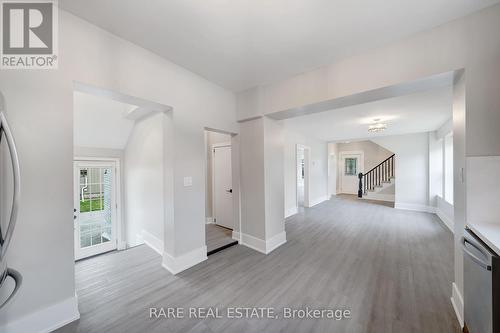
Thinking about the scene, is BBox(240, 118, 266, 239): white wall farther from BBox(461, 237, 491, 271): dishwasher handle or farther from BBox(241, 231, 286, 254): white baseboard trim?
BBox(461, 237, 491, 271): dishwasher handle

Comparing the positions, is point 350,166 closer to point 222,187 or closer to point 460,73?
point 222,187

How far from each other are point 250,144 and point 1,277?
2836 mm

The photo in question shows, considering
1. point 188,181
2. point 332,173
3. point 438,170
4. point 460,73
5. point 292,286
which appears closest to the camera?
point 460,73

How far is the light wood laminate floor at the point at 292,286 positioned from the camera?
1.63m

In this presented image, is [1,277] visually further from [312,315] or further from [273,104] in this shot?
[273,104]

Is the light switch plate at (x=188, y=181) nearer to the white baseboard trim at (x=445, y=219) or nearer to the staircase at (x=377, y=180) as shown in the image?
Result: the white baseboard trim at (x=445, y=219)

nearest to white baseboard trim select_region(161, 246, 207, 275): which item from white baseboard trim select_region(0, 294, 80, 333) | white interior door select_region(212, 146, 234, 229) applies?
white baseboard trim select_region(0, 294, 80, 333)

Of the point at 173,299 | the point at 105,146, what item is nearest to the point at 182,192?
the point at 173,299

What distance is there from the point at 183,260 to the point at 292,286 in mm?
1471

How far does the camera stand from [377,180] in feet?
27.8

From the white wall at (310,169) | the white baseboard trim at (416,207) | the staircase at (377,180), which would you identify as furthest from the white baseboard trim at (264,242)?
the staircase at (377,180)

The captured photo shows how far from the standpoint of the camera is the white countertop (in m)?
1.15

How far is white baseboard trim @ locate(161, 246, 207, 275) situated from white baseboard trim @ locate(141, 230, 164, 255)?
566 mm

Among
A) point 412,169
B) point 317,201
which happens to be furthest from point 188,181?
point 412,169
